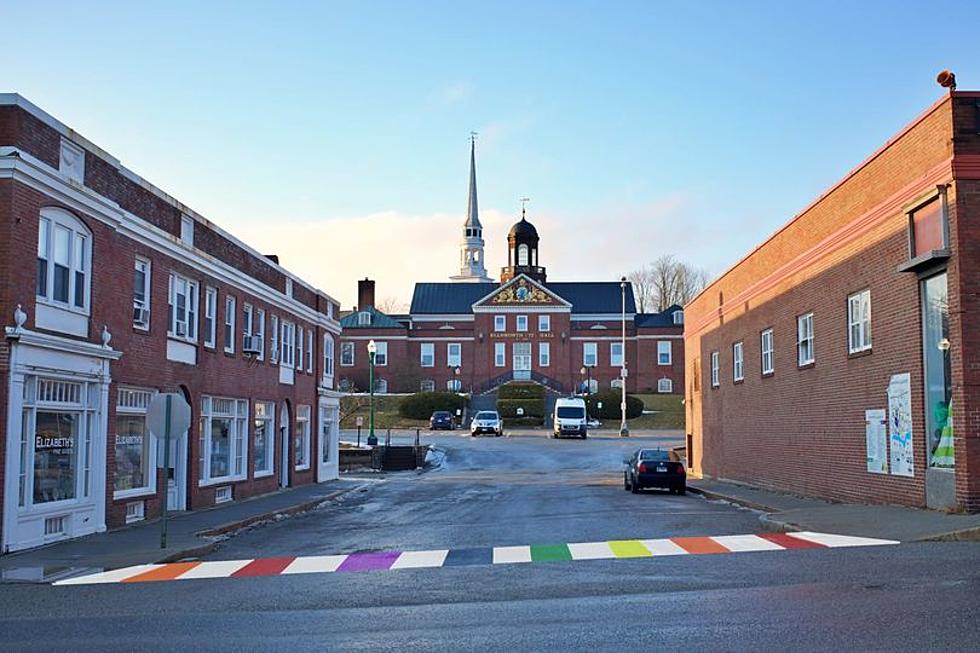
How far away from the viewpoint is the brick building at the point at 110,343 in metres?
17.2

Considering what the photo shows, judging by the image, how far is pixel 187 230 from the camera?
25.4 m

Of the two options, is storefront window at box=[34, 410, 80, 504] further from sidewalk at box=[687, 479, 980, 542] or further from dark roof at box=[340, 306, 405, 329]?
dark roof at box=[340, 306, 405, 329]

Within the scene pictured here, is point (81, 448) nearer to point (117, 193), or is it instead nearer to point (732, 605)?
point (117, 193)

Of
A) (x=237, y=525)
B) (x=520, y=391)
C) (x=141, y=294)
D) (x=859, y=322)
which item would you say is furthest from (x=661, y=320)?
(x=237, y=525)

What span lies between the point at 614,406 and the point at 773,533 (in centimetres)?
6979

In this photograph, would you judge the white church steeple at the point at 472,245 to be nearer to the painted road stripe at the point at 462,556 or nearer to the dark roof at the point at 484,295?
the dark roof at the point at 484,295

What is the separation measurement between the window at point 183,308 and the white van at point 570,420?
148 ft

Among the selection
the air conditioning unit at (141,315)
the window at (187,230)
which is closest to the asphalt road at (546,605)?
the air conditioning unit at (141,315)

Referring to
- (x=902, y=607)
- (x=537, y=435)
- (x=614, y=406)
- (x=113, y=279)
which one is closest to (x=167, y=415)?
(x=113, y=279)

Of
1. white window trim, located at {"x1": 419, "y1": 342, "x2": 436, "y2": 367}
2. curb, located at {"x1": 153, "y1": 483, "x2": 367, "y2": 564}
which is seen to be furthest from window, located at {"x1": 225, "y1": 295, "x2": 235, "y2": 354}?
white window trim, located at {"x1": 419, "y1": 342, "x2": 436, "y2": 367}

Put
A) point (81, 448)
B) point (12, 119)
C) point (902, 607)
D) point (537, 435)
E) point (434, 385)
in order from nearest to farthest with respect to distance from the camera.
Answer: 1. point (902, 607)
2. point (12, 119)
3. point (81, 448)
4. point (537, 435)
5. point (434, 385)

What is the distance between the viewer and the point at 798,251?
26.8 m

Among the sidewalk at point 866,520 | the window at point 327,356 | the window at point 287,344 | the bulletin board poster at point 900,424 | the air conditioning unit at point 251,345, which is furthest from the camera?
the window at point 327,356

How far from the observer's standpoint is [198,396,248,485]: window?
2688 centimetres
